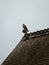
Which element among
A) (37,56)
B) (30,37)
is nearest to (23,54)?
(37,56)

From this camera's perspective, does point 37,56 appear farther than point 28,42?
No

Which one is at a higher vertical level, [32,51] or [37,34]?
[32,51]

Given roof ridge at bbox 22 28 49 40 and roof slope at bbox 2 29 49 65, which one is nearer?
roof slope at bbox 2 29 49 65

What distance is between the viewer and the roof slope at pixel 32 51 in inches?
656

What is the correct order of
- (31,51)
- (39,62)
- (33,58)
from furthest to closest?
(31,51) < (33,58) < (39,62)

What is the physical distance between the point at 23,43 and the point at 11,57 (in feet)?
7.23

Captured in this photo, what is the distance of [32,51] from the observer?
723 inches

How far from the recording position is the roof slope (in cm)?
1666

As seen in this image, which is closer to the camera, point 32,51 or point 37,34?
point 32,51

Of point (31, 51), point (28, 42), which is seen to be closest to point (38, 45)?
point (31, 51)

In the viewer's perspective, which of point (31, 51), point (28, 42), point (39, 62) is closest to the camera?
point (39, 62)

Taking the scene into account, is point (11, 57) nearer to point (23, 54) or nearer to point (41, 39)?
point (23, 54)

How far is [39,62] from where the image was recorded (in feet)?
52.6

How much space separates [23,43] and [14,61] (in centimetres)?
330
